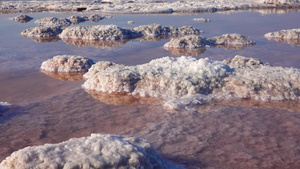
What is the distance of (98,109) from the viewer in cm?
426

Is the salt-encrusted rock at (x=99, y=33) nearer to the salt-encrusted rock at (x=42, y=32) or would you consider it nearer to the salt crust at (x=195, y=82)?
the salt-encrusted rock at (x=42, y=32)

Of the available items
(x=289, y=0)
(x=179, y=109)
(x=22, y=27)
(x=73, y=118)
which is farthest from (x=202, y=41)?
(x=289, y=0)

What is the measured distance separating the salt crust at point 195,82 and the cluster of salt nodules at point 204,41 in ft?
10.3

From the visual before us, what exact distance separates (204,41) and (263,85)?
4.04 meters

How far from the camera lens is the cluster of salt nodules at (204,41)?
8312mm

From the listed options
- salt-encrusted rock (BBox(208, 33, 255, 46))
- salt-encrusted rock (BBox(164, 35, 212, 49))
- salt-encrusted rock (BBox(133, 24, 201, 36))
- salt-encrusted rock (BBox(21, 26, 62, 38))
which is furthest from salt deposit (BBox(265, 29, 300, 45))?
salt-encrusted rock (BBox(21, 26, 62, 38))

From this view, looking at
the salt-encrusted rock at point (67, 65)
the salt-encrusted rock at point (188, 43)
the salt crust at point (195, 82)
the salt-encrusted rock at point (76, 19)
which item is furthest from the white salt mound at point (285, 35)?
the salt-encrusted rock at point (76, 19)

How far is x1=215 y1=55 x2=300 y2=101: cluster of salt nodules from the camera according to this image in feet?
14.7

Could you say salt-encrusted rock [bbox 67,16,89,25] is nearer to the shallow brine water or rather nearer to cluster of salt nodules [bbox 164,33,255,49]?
cluster of salt nodules [bbox 164,33,255,49]

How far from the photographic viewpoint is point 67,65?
20.1 ft

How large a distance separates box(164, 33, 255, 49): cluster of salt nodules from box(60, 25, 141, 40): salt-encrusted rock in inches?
76.2

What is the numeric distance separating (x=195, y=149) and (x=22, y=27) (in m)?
10.8

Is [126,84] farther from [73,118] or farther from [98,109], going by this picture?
[73,118]

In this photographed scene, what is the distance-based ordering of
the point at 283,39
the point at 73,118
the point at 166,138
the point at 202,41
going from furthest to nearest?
the point at 283,39 → the point at 202,41 → the point at 73,118 → the point at 166,138
